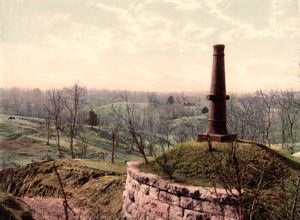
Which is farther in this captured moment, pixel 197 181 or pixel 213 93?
pixel 213 93

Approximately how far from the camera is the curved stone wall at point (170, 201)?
863cm

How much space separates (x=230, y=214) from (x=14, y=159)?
35549 mm

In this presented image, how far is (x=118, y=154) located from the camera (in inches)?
2197

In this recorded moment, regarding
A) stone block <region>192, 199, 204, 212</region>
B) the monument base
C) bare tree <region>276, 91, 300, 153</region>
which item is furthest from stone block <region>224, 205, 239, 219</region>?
bare tree <region>276, 91, 300, 153</region>

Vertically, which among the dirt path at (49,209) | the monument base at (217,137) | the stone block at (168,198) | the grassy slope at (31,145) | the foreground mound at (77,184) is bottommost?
the grassy slope at (31,145)

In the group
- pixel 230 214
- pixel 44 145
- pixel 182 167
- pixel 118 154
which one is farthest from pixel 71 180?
pixel 118 154

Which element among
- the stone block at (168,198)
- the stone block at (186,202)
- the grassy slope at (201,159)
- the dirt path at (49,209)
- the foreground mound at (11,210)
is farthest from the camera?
the dirt path at (49,209)

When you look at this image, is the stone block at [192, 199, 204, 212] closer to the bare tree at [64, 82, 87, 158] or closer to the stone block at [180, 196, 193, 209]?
the stone block at [180, 196, 193, 209]

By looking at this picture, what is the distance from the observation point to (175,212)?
948 centimetres

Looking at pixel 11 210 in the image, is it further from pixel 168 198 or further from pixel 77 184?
pixel 168 198

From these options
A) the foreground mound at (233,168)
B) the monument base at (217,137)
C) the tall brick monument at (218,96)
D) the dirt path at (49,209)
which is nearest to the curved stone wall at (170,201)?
the foreground mound at (233,168)

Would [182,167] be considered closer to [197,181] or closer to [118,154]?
[197,181]

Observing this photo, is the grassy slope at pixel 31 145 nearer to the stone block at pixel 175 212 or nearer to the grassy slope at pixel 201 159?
the grassy slope at pixel 201 159

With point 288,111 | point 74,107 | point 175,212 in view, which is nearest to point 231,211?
point 175,212
